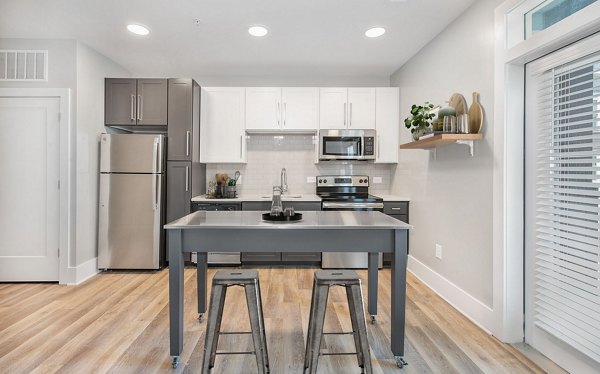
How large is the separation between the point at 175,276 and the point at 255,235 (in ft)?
1.79

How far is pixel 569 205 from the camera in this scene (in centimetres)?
199

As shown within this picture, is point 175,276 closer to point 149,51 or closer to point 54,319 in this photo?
point 54,319

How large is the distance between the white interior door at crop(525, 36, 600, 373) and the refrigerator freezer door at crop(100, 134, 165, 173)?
3721mm

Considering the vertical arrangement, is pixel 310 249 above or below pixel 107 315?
above

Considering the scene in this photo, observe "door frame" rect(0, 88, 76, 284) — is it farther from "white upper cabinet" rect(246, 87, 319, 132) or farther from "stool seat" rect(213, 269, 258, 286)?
"stool seat" rect(213, 269, 258, 286)

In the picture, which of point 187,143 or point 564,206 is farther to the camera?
point 187,143

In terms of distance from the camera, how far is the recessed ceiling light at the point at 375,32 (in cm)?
331

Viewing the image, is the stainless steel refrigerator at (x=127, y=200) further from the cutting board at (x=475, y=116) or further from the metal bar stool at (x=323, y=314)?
the cutting board at (x=475, y=116)

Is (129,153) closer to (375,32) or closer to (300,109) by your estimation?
(300,109)

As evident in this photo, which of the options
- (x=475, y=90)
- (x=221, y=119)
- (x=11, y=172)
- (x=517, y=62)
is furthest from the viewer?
(x=221, y=119)

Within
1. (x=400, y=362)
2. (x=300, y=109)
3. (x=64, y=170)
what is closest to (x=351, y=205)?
(x=300, y=109)

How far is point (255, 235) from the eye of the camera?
2.11 metres

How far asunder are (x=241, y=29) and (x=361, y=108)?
1909mm

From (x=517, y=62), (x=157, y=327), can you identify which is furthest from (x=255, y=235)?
(x=517, y=62)
